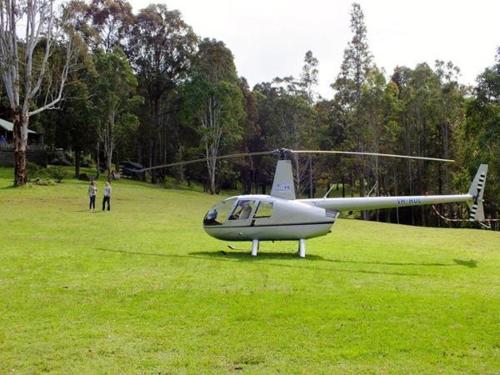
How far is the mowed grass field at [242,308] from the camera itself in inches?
277

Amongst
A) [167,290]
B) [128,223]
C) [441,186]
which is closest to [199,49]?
[441,186]

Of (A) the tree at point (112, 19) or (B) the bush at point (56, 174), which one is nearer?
(B) the bush at point (56, 174)

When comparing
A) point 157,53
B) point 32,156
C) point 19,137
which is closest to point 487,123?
point 19,137

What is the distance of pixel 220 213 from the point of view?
15.5 metres

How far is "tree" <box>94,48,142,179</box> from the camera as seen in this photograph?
51312 mm

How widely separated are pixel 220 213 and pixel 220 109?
138 feet

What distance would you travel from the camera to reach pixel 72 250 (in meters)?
15.5

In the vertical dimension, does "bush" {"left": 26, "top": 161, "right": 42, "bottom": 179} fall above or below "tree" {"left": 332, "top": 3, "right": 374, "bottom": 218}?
below

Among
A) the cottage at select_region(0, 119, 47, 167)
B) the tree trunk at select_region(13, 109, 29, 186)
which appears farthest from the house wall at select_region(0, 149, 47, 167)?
the tree trunk at select_region(13, 109, 29, 186)

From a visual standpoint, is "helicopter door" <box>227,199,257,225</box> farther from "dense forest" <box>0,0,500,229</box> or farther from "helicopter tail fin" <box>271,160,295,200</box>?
"dense forest" <box>0,0,500,229</box>

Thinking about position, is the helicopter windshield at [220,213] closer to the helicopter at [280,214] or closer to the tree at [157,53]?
the helicopter at [280,214]

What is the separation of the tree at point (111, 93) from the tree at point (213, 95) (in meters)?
5.83

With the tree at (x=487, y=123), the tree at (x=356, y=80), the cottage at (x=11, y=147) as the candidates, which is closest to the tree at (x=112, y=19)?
the cottage at (x=11, y=147)

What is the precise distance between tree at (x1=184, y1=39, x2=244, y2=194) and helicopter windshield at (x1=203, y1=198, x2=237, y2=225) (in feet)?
133
